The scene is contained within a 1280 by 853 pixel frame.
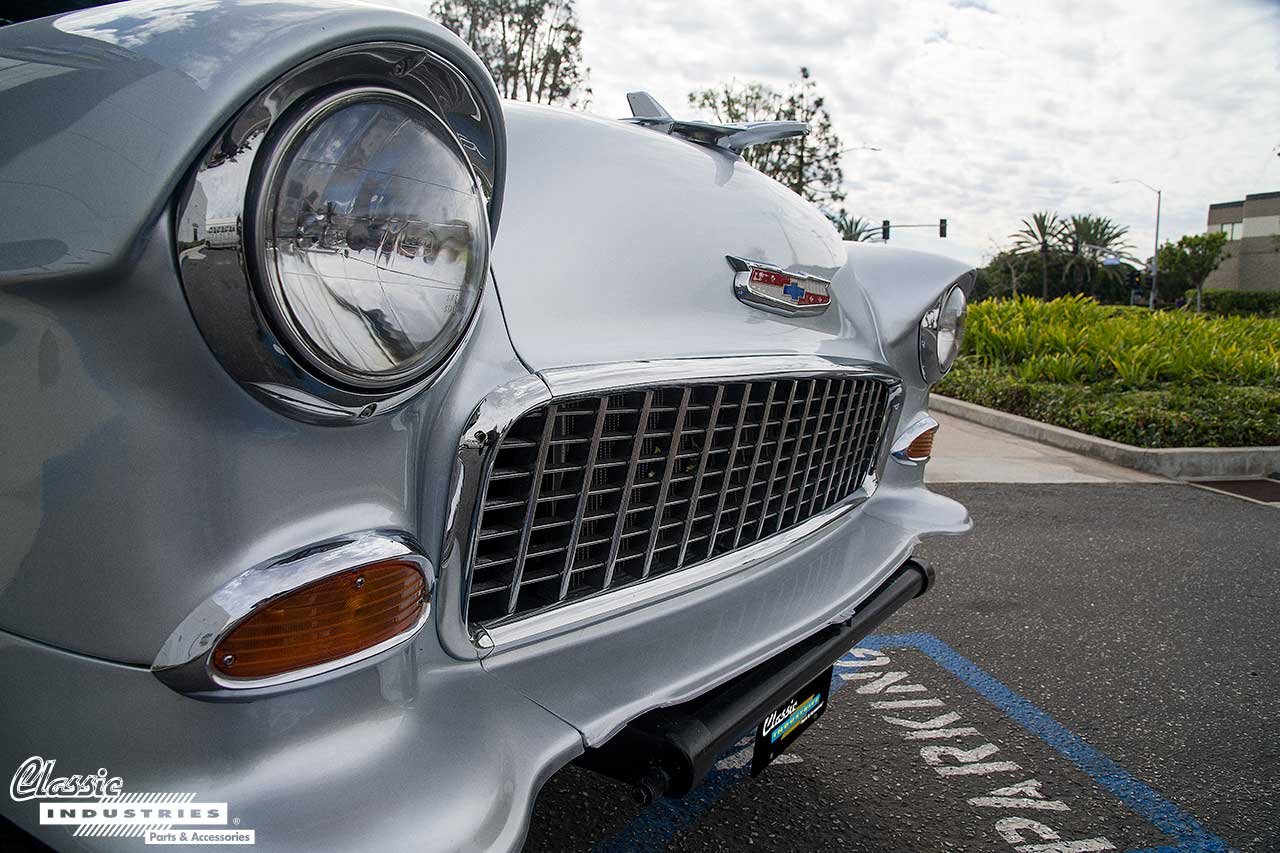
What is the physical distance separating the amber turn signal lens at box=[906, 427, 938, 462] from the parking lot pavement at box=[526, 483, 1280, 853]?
75cm

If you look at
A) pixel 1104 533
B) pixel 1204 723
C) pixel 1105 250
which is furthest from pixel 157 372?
pixel 1105 250

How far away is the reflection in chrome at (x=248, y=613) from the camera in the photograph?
32.3 inches

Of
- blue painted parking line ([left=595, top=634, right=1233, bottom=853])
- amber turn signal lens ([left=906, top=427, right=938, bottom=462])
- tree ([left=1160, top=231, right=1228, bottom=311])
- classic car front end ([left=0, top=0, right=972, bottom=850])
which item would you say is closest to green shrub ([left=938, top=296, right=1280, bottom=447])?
blue painted parking line ([left=595, top=634, right=1233, bottom=853])

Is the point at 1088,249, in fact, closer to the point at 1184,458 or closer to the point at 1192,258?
the point at 1192,258

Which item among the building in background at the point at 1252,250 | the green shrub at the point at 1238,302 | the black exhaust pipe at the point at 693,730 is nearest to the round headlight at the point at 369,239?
the black exhaust pipe at the point at 693,730

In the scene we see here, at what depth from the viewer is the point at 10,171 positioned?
2.72 ft

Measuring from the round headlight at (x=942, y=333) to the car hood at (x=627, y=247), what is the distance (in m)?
0.46

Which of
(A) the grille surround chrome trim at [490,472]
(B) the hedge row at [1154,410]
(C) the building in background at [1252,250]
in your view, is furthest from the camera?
(C) the building in background at [1252,250]

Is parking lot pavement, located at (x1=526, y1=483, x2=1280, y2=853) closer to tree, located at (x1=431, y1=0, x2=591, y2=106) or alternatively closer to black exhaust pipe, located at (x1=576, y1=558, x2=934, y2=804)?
black exhaust pipe, located at (x1=576, y1=558, x2=934, y2=804)

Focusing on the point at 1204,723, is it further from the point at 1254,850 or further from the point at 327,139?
the point at 327,139

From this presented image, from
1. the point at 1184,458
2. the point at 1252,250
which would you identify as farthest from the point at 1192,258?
the point at 1184,458

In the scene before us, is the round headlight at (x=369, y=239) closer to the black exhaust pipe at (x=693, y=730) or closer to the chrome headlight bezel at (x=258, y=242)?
the chrome headlight bezel at (x=258, y=242)

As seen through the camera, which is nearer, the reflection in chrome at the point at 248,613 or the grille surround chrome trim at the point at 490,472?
the reflection in chrome at the point at 248,613

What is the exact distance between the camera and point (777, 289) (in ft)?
5.05
